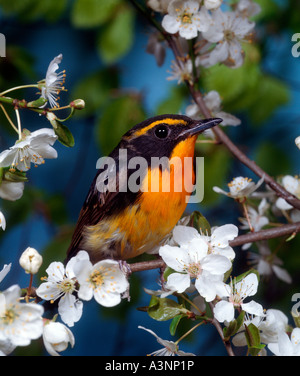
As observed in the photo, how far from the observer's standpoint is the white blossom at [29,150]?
0.58 meters

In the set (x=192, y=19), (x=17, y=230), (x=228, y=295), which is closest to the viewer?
(x=228, y=295)

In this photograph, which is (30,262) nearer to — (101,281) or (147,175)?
(101,281)

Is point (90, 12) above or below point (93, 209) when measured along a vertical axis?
above

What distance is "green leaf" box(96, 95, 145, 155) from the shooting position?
3.82 ft

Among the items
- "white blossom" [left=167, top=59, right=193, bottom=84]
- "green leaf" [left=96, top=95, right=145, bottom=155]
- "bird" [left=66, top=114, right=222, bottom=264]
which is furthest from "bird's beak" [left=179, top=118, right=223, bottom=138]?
"green leaf" [left=96, top=95, right=145, bottom=155]

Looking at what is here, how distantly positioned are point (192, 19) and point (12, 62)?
0.66 metres

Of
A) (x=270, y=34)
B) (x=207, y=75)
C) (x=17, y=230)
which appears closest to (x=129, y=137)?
(x=207, y=75)

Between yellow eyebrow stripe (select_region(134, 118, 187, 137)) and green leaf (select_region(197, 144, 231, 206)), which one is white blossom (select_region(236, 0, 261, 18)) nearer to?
yellow eyebrow stripe (select_region(134, 118, 187, 137))

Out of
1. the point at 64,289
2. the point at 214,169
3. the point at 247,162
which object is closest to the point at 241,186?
the point at 247,162

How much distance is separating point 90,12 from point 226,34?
432 millimetres

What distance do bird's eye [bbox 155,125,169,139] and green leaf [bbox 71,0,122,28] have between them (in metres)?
0.51

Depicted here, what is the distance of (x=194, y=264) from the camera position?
0.60m
